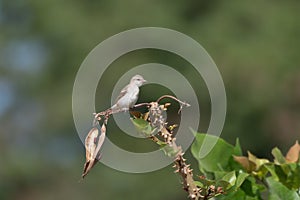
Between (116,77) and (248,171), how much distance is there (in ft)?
31.7

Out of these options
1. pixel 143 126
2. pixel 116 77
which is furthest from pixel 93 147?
pixel 116 77

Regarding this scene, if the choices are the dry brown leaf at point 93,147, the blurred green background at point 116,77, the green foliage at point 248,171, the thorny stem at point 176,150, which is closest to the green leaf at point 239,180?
the green foliage at point 248,171

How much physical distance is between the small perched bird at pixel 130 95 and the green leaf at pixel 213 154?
0.16m

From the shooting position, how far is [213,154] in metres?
1.37

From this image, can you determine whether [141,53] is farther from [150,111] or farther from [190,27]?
[150,111]

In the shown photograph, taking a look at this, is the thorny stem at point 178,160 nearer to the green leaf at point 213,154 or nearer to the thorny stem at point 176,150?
the thorny stem at point 176,150

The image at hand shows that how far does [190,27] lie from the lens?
11742 millimetres

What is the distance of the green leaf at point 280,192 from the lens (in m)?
1.21

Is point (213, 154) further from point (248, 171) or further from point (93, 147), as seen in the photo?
point (93, 147)

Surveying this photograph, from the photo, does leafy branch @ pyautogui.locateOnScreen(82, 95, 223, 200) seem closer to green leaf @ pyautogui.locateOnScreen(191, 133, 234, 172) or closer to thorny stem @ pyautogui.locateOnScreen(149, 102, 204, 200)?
thorny stem @ pyautogui.locateOnScreen(149, 102, 204, 200)

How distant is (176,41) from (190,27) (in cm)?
209

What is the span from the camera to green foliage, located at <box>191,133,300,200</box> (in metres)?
1.20

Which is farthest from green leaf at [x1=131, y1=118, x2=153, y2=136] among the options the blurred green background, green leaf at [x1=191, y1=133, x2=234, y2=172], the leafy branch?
the blurred green background

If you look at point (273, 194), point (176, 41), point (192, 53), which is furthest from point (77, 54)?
point (273, 194)
